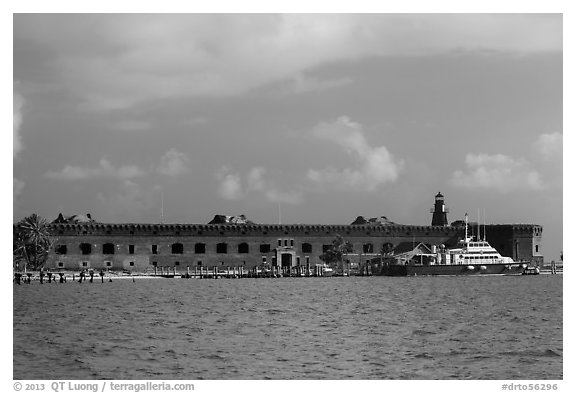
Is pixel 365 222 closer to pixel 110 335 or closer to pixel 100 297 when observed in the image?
pixel 100 297

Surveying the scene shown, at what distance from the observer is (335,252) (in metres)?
93.9

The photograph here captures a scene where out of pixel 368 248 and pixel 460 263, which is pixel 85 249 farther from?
pixel 460 263

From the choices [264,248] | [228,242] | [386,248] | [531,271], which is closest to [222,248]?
[228,242]

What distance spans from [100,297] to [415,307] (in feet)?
59.8

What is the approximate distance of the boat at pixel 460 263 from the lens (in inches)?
3511

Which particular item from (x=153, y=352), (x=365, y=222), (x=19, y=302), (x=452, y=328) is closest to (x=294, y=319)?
(x=452, y=328)

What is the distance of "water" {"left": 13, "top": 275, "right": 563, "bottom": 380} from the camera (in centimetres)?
2447

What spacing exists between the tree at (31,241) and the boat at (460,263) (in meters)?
30.1

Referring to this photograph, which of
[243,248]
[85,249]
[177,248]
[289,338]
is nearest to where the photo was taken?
[289,338]

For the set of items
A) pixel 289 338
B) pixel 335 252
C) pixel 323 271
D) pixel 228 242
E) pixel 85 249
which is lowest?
pixel 289 338

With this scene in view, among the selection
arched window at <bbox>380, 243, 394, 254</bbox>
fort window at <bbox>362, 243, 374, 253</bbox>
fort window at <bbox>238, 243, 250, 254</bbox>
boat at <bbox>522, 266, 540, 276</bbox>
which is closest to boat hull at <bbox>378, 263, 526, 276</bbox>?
boat at <bbox>522, 266, 540, 276</bbox>

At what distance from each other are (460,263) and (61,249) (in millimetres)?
35226

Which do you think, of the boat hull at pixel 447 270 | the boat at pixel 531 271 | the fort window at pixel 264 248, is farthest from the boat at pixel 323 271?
the boat at pixel 531 271

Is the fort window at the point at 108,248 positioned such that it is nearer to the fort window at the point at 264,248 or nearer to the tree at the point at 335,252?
the fort window at the point at 264,248
